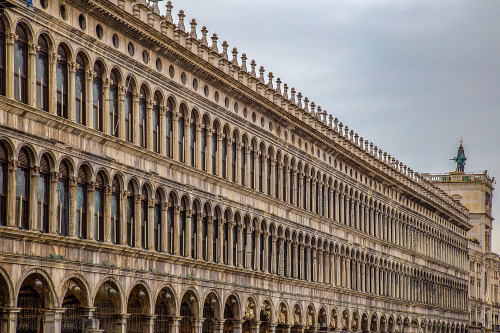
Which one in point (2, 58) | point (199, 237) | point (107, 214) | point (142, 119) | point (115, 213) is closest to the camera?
point (2, 58)

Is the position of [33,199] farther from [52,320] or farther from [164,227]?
[164,227]

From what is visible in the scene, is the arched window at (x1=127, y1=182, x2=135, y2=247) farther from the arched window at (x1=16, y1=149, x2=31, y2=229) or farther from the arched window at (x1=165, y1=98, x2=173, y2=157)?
the arched window at (x1=16, y1=149, x2=31, y2=229)

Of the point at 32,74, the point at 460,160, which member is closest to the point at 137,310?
the point at 32,74

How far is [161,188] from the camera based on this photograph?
45156 millimetres

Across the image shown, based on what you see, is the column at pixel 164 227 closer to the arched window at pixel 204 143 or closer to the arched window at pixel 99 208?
the arched window at pixel 204 143

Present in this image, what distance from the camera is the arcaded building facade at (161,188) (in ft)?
117

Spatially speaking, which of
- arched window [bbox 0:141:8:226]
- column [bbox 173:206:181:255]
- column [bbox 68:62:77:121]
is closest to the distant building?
column [bbox 173:206:181:255]

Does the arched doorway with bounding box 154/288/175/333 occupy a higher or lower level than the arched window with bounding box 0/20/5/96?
lower

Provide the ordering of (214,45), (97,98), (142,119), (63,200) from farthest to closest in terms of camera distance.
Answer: (214,45), (142,119), (97,98), (63,200)

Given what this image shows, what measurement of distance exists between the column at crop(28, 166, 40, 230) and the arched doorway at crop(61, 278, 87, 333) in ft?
11.0

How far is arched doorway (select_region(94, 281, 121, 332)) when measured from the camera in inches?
1587

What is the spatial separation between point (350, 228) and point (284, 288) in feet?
47.2

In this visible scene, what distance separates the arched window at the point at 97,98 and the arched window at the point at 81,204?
2.27 m

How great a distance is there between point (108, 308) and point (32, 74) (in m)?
10.2
